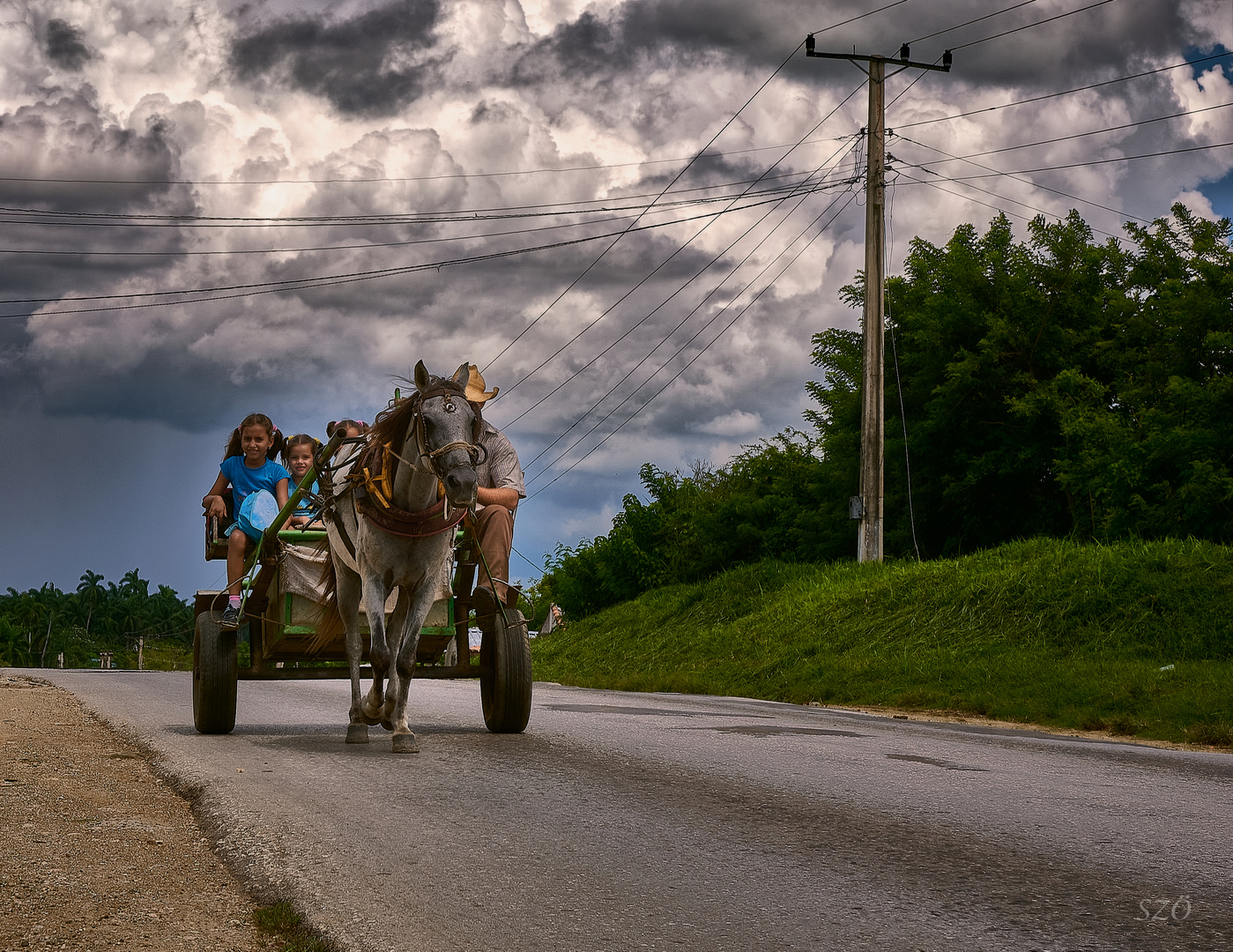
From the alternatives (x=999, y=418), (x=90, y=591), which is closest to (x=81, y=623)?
(x=90, y=591)

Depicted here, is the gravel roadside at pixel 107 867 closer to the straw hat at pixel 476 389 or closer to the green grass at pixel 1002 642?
the straw hat at pixel 476 389

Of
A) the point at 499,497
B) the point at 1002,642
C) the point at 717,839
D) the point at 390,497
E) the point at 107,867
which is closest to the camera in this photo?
the point at 107,867

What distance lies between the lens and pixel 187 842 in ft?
19.7

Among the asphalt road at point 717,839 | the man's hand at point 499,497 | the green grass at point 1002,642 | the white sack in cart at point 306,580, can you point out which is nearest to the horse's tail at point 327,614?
the white sack in cart at point 306,580

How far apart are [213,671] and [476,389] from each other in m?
3.04

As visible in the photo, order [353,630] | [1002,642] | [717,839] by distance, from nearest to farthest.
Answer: [717,839]
[353,630]
[1002,642]

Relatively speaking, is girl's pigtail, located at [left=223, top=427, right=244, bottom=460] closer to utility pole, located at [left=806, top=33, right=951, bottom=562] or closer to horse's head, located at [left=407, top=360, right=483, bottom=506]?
horse's head, located at [left=407, top=360, right=483, bottom=506]

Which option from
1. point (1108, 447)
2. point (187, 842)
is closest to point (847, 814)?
point (187, 842)

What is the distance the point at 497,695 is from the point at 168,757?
2480mm

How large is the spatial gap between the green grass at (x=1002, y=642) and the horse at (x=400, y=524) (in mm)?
8462

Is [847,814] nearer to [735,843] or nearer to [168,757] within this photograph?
[735,843]

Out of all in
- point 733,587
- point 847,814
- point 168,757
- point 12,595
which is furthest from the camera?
point 12,595

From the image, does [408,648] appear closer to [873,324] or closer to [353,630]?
[353,630]

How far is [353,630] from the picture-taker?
971 centimetres
